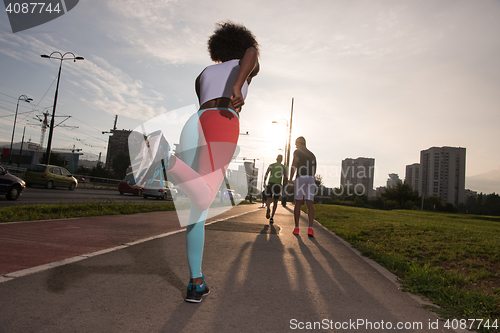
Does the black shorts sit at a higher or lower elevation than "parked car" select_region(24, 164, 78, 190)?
higher

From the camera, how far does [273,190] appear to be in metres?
9.83

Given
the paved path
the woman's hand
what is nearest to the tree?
the paved path

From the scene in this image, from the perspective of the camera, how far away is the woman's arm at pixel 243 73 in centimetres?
206

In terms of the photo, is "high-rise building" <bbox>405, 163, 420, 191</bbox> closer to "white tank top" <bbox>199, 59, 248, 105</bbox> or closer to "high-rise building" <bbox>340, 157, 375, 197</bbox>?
"high-rise building" <bbox>340, 157, 375, 197</bbox>

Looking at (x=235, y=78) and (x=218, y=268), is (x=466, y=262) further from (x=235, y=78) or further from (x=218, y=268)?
(x=235, y=78)

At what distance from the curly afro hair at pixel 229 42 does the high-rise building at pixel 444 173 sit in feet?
393

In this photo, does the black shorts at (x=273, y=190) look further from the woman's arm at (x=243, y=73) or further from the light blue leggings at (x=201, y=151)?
the woman's arm at (x=243, y=73)

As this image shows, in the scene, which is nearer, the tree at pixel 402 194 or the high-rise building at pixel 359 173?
the tree at pixel 402 194

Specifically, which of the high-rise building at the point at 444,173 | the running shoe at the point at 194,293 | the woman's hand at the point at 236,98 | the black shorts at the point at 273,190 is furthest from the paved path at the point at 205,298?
the high-rise building at the point at 444,173

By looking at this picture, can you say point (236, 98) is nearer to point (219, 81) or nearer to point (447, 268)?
point (219, 81)

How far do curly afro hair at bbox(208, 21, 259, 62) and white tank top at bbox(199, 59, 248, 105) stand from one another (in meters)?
0.17

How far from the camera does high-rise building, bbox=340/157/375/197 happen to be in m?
117

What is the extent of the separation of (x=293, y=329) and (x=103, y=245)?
115 inches

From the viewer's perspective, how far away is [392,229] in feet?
25.2
